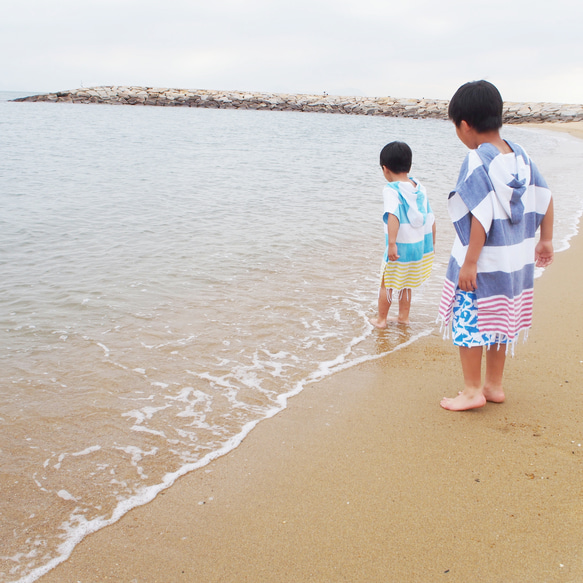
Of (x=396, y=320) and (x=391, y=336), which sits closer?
(x=391, y=336)

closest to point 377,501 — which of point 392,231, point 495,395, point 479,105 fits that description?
point 495,395

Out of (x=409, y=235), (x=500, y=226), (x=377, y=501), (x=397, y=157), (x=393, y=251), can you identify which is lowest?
(x=377, y=501)

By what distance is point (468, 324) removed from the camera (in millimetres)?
2777

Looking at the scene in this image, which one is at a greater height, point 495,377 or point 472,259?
point 472,259

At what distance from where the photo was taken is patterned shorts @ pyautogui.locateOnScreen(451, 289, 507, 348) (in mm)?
2756

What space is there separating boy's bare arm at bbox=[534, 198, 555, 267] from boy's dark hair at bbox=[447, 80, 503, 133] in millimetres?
553

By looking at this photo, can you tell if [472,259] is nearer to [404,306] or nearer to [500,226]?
[500,226]

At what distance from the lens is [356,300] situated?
5.08 m

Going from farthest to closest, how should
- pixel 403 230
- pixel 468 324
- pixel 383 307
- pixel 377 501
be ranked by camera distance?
pixel 383 307 → pixel 403 230 → pixel 468 324 → pixel 377 501

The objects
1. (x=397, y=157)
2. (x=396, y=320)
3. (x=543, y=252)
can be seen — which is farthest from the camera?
(x=396, y=320)

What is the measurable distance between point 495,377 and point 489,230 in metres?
0.92

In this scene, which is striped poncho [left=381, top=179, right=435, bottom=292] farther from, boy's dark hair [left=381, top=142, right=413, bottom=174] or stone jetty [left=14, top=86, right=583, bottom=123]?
stone jetty [left=14, top=86, right=583, bottom=123]

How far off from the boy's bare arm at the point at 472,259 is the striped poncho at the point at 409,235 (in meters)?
1.42

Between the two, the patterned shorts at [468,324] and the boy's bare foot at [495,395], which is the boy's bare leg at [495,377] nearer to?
the boy's bare foot at [495,395]
